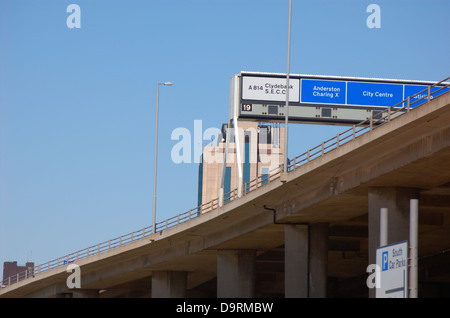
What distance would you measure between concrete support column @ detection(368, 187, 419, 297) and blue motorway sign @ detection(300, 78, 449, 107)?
24.7 m

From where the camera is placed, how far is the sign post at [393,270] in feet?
94.8

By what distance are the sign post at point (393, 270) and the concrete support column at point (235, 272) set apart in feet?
135

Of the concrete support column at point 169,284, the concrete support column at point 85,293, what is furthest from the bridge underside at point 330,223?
the concrete support column at point 85,293

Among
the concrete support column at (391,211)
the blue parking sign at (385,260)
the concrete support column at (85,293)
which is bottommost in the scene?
the concrete support column at (85,293)

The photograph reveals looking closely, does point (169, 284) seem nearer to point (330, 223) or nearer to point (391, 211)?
point (330, 223)

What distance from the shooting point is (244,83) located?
7238cm

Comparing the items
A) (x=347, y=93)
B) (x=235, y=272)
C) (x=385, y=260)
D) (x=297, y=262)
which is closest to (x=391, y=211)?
(x=297, y=262)

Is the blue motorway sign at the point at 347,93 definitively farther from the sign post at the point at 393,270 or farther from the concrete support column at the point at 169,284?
the sign post at the point at 393,270

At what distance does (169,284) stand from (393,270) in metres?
59.5

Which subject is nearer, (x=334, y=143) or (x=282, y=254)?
(x=334, y=143)
